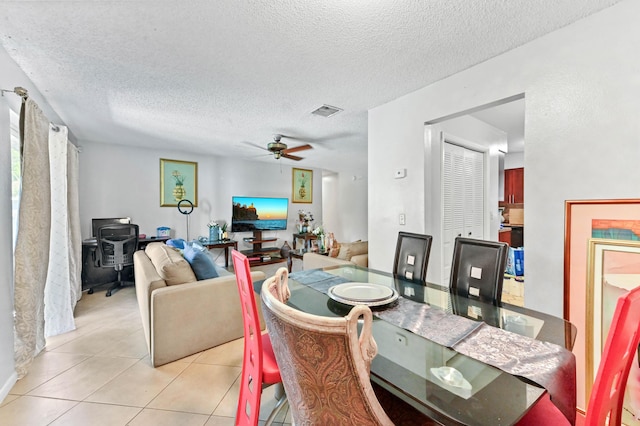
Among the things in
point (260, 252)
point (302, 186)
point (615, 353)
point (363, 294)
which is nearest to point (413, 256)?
point (363, 294)

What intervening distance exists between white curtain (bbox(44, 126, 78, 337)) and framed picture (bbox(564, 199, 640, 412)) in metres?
4.15

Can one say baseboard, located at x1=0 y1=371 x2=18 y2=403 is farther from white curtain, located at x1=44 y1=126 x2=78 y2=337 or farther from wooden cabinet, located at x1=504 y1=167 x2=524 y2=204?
wooden cabinet, located at x1=504 y1=167 x2=524 y2=204


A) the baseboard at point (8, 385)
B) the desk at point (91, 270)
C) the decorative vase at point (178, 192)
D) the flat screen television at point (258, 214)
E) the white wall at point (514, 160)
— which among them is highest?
the white wall at point (514, 160)

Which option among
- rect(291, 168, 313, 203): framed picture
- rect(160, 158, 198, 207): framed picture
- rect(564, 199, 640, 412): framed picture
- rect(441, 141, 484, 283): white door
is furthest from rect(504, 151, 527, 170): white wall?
rect(160, 158, 198, 207): framed picture

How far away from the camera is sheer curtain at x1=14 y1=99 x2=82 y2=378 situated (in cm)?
191

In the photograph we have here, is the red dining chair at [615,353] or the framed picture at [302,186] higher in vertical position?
the framed picture at [302,186]

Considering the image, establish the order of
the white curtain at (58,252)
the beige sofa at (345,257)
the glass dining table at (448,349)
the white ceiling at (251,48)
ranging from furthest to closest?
1. the beige sofa at (345,257)
2. the white curtain at (58,252)
3. the white ceiling at (251,48)
4. the glass dining table at (448,349)

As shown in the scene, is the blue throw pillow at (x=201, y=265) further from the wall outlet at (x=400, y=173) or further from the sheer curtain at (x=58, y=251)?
the wall outlet at (x=400, y=173)

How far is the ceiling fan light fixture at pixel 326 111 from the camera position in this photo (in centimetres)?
293

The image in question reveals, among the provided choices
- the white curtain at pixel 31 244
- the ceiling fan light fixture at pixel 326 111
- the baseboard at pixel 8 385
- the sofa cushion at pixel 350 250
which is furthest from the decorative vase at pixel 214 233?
the baseboard at pixel 8 385

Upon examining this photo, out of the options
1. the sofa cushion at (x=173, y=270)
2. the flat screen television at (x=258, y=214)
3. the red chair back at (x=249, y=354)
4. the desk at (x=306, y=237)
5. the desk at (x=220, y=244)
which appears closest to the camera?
the red chair back at (x=249, y=354)

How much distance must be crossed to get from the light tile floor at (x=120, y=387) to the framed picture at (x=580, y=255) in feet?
5.74

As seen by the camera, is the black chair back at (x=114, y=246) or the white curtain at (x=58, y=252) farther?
the black chair back at (x=114, y=246)

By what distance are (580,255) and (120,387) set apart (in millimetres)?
3076
